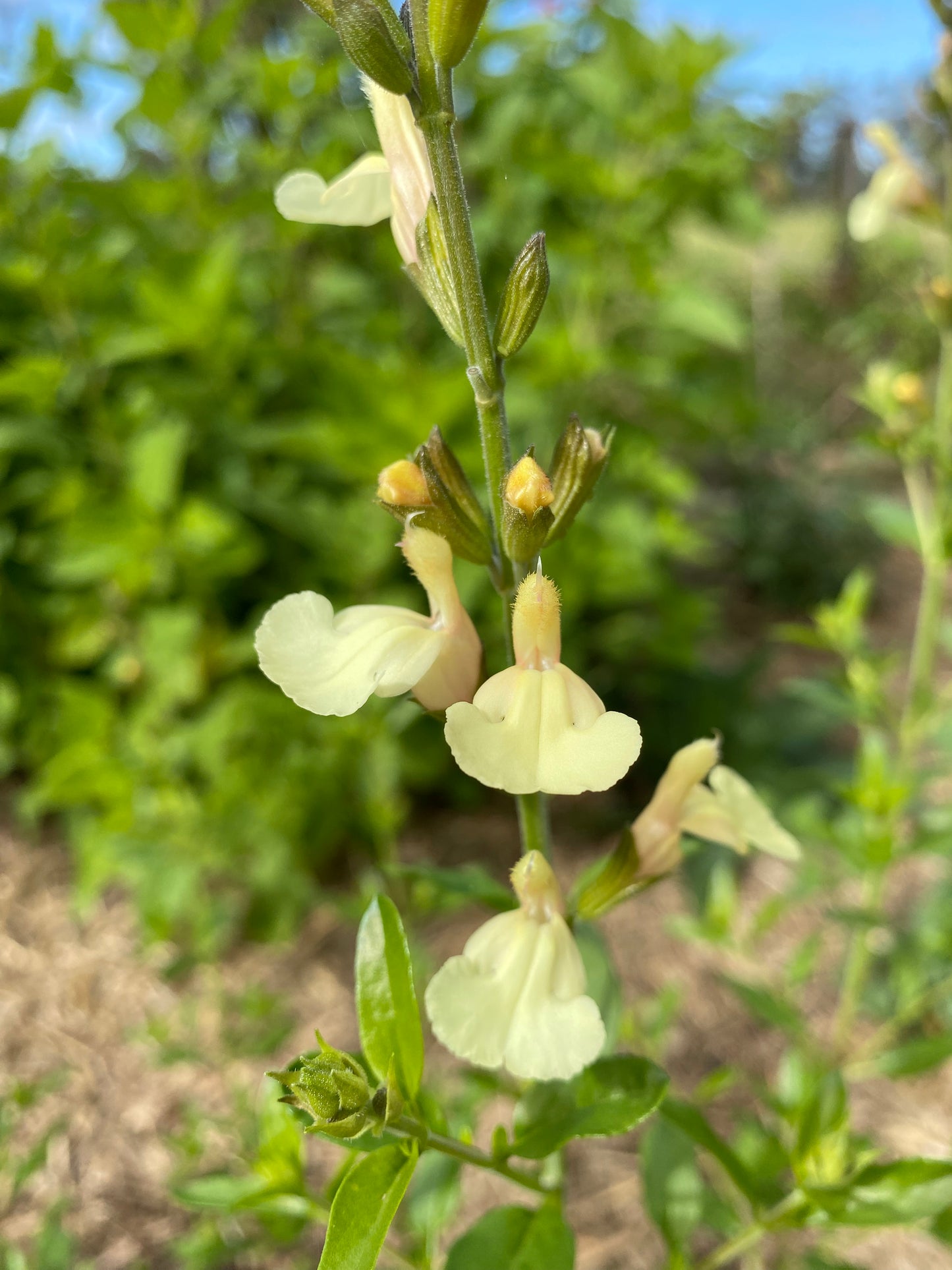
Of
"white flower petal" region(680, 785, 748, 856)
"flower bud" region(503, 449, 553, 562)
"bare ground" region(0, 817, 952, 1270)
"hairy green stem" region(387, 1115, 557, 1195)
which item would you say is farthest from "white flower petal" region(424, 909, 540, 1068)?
"bare ground" region(0, 817, 952, 1270)

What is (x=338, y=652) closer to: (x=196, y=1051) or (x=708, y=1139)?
(x=708, y=1139)

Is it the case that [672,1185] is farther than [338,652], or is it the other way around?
[672,1185]

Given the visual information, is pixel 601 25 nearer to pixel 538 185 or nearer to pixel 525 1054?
pixel 538 185

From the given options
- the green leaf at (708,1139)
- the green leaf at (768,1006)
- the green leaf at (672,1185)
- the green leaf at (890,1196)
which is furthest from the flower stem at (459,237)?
the green leaf at (768,1006)

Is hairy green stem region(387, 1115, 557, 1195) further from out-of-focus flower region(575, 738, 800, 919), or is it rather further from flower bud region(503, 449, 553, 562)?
flower bud region(503, 449, 553, 562)

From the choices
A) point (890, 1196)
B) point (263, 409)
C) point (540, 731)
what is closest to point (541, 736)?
point (540, 731)

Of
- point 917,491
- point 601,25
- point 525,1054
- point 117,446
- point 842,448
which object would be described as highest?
point 601,25

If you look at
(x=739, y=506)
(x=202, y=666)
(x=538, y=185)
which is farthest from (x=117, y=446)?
(x=739, y=506)
